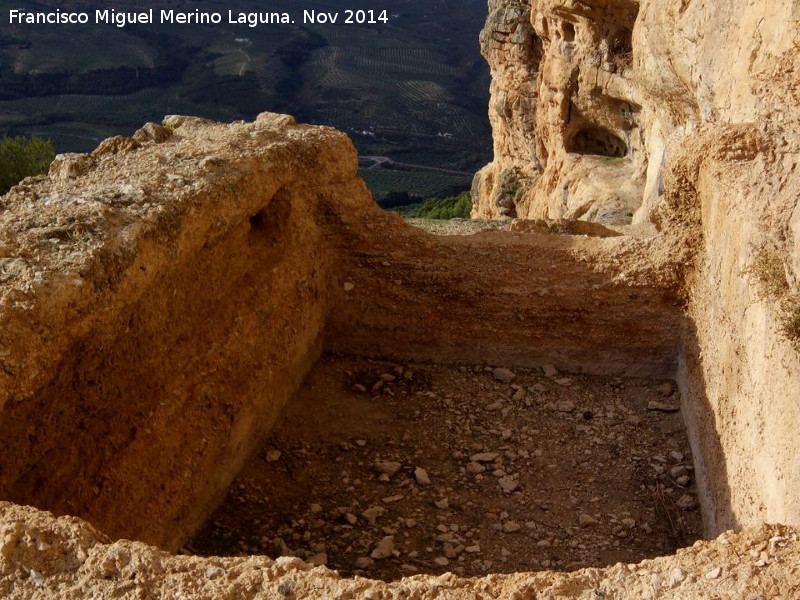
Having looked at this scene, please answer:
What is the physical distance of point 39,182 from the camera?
7113 mm

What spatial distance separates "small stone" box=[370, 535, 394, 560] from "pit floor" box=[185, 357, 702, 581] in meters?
0.01

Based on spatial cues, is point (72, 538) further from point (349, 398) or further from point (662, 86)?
point (662, 86)

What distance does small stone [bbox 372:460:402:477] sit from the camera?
720cm

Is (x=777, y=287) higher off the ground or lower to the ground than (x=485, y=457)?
higher

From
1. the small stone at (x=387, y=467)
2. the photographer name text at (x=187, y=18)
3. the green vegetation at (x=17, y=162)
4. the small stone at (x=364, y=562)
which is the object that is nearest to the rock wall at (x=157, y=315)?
the small stone at (x=387, y=467)

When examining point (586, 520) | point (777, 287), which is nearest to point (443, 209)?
point (586, 520)

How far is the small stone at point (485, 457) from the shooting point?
7398 mm

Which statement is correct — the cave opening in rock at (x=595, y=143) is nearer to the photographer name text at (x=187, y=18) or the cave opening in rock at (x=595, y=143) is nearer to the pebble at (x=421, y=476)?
the pebble at (x=421, y=476)

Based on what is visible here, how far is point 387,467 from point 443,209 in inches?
1134

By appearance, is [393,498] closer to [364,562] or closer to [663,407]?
→ [364,562]

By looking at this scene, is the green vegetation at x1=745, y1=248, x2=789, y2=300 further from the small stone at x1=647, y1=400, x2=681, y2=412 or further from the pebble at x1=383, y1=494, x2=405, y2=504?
the pebble at x1=383, y1=494, x2=405, y2=504

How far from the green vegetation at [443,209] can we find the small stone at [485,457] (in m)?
24.6

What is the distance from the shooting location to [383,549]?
630 centimetres

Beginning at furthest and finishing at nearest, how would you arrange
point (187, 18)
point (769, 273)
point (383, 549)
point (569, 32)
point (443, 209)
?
point (187, 18), point (443, 209), point (569, 32), point (383, 549), point (769, 273)
